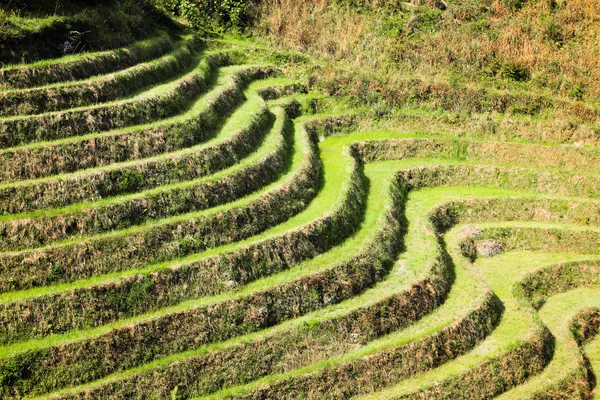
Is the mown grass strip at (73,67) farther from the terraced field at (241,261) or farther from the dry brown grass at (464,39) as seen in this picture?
the dry brown grass at (464,39)

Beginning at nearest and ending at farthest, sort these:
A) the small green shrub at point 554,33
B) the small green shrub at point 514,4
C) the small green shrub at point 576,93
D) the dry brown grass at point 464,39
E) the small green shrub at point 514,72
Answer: the small green shrub at point 576,93 < the small green shrub at point 514,72 < the dry brown grass at point 464,39 < the small green shrub at point 554,33 < the small green shrub at point 514,4

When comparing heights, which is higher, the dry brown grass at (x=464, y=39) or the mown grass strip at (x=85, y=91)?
the dry brown grass at (x=464, y=39)

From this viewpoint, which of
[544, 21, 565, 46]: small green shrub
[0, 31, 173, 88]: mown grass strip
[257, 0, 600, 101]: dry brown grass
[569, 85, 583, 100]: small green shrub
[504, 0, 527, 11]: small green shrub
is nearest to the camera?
[0, 31, 173, 88]: mown grass strip

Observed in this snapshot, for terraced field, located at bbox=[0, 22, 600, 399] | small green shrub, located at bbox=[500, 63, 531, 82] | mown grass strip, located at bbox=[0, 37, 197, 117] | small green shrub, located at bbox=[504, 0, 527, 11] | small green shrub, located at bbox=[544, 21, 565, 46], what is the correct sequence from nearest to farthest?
1. terraced field, located at bbox=[0, 22, 600, 399]
2. mown grass strip, located at bbox=[0, 37, 197, 117]
3. small green shrub, located at bbox=[500, 63, 531, 82]
4. small green shrub, located at bbox=[544, 21, 565, 46]
5. small green shrub, located at bbox=[504, 0, 527, 11]

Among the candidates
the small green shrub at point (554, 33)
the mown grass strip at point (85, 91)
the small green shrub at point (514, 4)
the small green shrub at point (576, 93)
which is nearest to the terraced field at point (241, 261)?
the mown grass strip at point (85, 91)

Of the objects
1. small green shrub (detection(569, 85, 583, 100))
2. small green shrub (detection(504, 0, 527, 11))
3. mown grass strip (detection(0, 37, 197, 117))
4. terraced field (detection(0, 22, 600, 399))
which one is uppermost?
small green shrub (detection(504, 0, 527, 11))

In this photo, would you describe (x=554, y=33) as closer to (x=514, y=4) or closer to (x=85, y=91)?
(x=514, y=4)

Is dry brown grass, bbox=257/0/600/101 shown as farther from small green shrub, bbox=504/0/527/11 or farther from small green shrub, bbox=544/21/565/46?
small green shrub, bbox=504/0/527/11

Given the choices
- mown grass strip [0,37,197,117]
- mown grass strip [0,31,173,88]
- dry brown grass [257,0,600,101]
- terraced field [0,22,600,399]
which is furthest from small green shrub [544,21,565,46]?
mown grass strip [0,31,173,88]
